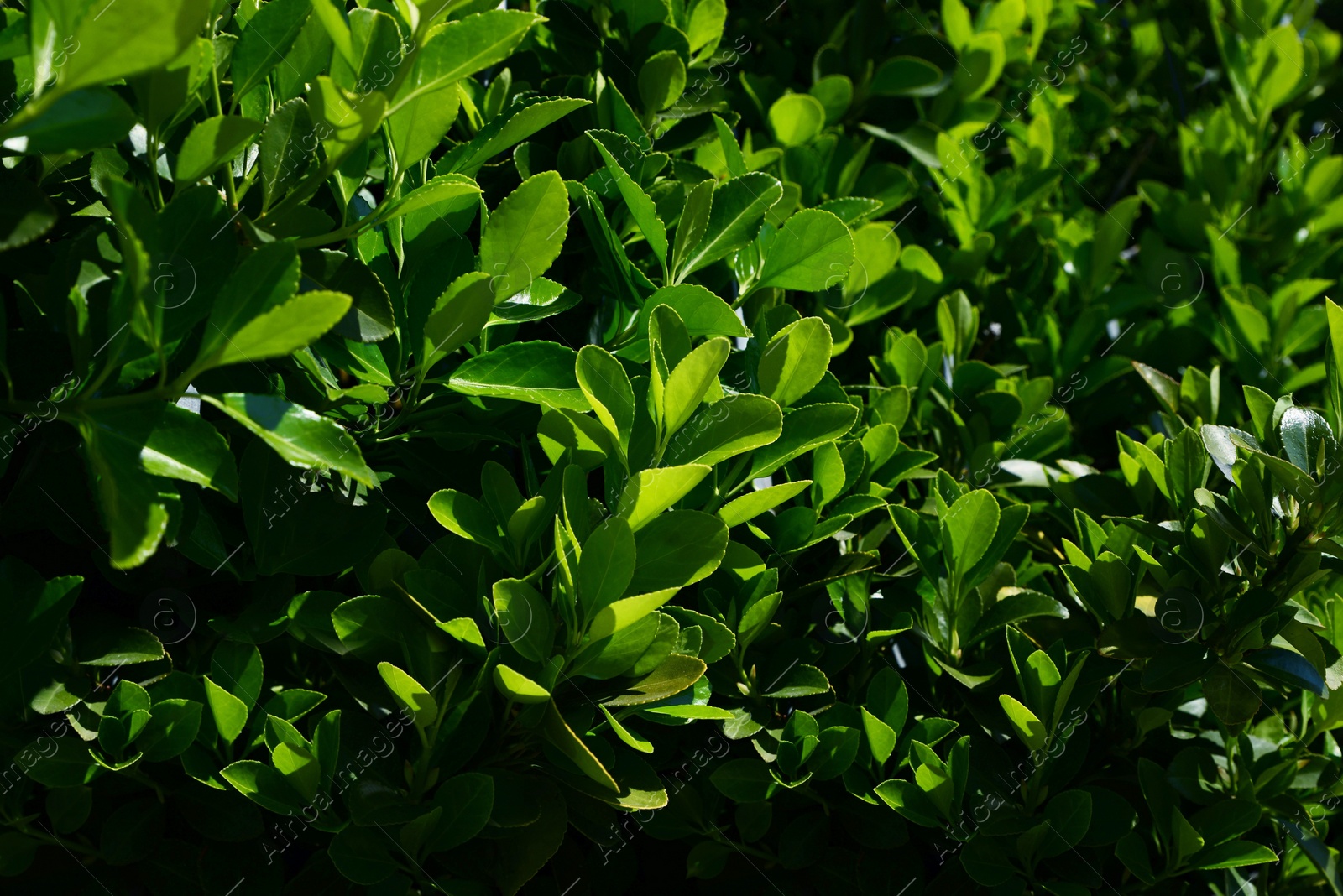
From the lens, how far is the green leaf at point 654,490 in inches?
39.3

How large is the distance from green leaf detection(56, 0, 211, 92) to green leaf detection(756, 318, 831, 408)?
0.73 m

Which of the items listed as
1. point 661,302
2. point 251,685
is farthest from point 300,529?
point 661,302

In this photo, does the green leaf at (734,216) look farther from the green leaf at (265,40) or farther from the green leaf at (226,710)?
the green leaf at (226,710)

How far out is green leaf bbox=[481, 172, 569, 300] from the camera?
3.64 ft

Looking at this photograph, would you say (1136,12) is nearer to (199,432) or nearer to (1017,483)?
(1017,483)

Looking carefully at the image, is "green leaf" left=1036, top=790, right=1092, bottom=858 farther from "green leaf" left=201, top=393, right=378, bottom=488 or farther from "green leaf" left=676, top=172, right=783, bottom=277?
"green leaf" left=201, top=393, right=378, bottom=488

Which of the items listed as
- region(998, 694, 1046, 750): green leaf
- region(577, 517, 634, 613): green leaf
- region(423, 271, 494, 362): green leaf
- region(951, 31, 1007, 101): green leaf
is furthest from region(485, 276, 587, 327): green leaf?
region(951, 31, 1007, 101): green leaf

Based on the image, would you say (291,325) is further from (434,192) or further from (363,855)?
(363,855)

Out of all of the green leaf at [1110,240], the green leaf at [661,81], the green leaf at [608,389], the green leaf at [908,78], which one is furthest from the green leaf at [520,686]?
the green leaf at [1110,240]

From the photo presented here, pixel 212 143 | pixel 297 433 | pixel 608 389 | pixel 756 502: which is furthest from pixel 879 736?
pixel 212 143

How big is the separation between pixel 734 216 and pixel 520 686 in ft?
2.27

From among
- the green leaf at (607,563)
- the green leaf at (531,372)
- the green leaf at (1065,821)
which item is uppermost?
the green leaf at (531,372)

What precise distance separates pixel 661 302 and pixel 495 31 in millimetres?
391

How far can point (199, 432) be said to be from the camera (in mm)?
900
